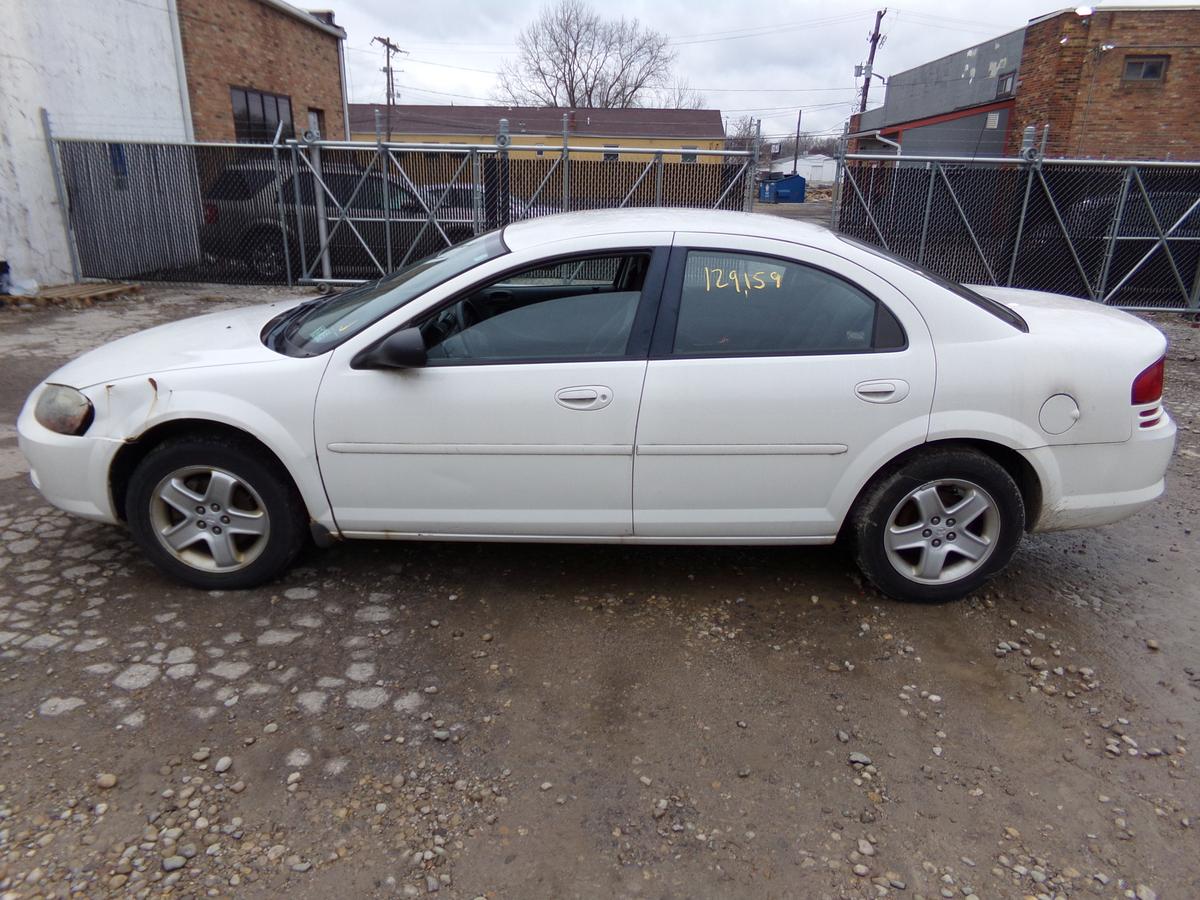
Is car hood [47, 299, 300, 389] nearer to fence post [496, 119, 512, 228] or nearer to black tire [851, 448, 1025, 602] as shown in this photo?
black tire [851, 448, 1025, 602]

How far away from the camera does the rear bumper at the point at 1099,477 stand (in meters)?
3.49

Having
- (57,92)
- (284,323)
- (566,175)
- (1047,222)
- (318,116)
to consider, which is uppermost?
(318,116)

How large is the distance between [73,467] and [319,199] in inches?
352

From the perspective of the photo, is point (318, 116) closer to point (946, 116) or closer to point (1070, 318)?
point (1070, 318)

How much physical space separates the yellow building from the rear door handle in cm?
3565

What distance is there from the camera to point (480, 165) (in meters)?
11.4

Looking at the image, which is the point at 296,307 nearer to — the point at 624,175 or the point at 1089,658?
the point at 1089,658

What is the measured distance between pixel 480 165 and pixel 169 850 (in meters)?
10.4

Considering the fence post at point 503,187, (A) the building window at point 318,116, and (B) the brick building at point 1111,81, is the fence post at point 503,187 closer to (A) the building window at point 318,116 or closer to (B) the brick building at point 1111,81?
(A) the building window at point 318,116

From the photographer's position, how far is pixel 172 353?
11.8 feet

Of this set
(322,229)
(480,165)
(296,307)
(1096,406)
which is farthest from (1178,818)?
(322,229)

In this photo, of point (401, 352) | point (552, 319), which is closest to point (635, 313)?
point (552, 319)

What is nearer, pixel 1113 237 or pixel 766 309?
pixel 766 309

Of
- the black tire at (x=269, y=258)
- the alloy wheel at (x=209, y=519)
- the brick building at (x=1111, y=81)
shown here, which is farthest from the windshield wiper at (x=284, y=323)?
the brick building at (x=1111, y=81)
